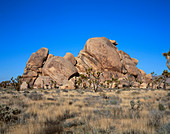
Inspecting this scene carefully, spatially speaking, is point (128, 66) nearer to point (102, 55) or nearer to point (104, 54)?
point (104, 54)

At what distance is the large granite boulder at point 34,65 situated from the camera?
68194 millimetres

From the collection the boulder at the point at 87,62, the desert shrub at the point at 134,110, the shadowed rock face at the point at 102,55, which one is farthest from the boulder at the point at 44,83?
the desert shrub at the point at 134,110

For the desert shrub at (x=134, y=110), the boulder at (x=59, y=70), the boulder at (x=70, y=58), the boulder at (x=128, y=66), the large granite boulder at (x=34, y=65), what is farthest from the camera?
the boulder at (x=128, y=66)

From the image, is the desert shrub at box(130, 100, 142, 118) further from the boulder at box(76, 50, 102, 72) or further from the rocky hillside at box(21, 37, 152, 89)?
the boulder at box(76, 50, 102, 72)

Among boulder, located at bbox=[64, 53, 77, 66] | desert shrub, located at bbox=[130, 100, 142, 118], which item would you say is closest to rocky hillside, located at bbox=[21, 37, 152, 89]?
boulder, located at bbox=[64, 53, 77, 66]

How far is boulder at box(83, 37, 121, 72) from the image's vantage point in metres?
72.9

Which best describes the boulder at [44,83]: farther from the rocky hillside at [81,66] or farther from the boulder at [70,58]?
the boulder at [70,58]

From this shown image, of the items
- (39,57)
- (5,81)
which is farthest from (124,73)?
(5,81)

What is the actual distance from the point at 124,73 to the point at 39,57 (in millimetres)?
46075

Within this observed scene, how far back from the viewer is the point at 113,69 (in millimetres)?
73250

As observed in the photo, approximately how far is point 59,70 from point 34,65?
15.8m

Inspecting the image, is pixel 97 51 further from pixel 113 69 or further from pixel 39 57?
pixel 39 57

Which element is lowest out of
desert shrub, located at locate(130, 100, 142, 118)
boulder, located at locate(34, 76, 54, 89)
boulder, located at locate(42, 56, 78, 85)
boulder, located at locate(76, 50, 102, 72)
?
desert shrub, located at locate(130, 100, 142, 118)

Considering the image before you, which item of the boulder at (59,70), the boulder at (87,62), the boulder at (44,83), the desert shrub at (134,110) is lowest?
the desert shrub at (134,110)
